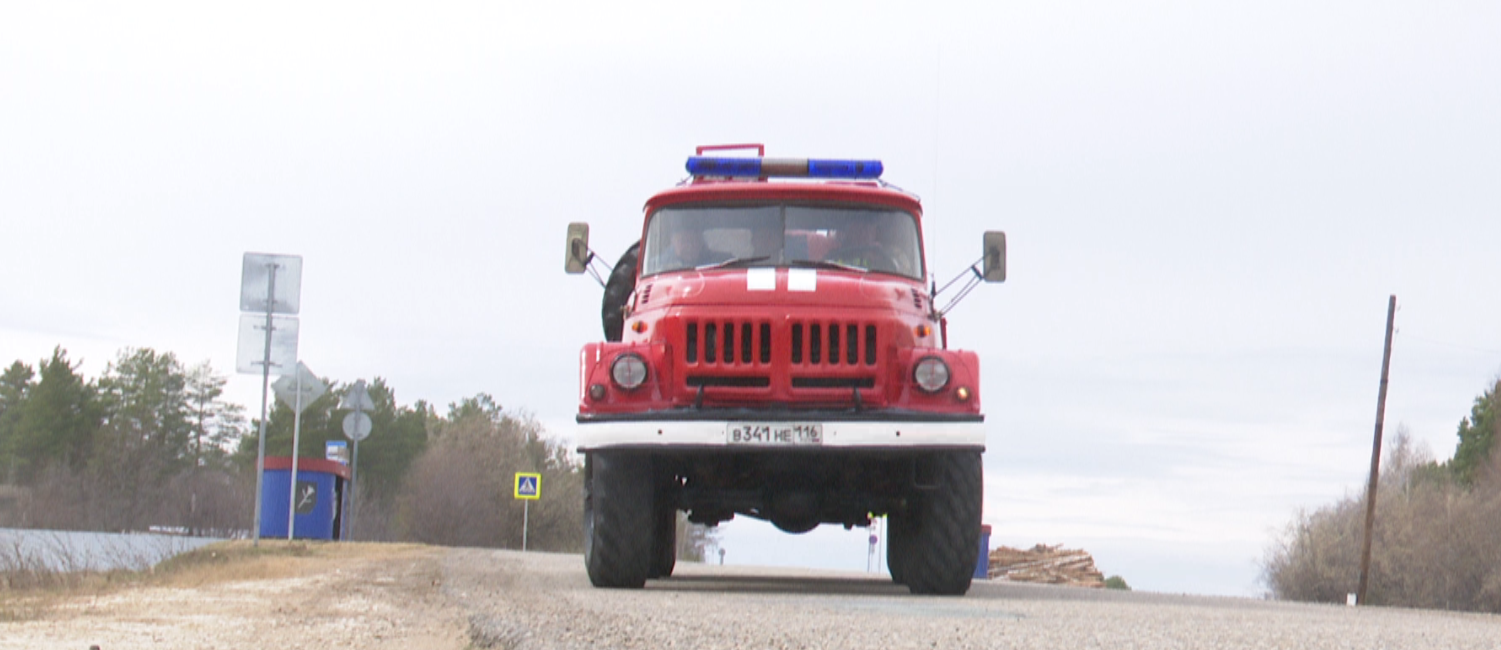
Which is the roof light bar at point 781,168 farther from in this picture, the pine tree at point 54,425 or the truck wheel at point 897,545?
the pine tree at point 54,425

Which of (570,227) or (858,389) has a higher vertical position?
(570,227)

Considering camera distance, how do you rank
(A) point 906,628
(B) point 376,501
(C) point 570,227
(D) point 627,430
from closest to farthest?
1. (A) point 906,628
2. (D) point 627,430
3. (C) point 570,227
4. (B) point 376,501

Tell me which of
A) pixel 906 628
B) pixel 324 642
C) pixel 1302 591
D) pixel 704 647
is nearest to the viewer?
pixel 704 647

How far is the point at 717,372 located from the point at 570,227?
8.93 feet

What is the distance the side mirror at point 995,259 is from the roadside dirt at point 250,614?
194 inches

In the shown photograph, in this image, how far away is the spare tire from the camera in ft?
44.7

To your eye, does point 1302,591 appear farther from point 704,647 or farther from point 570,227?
point 704,647

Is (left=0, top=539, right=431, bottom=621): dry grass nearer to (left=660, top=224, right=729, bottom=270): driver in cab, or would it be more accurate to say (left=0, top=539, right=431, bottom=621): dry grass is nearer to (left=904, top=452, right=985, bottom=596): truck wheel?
(left=660, top=224, right=729, bottom=270): driver in cab

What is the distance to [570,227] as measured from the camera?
43.8 feet

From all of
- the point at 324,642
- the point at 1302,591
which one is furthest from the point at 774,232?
the point at 1302,591

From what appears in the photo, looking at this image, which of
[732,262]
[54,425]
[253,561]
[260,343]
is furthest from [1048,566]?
[54,425]

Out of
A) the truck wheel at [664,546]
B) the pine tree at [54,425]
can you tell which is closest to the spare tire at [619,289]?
the truck wheel at [664,546]

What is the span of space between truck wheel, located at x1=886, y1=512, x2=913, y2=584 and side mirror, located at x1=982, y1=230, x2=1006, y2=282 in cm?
203

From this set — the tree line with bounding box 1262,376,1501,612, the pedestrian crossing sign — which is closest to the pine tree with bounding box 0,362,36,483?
the pedestrian crossing sign
